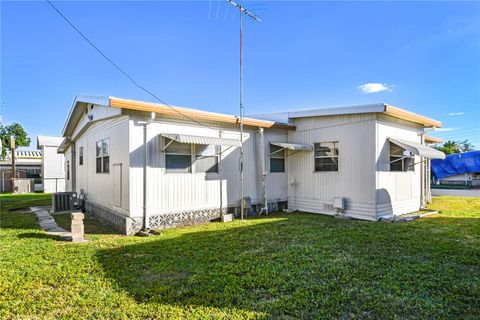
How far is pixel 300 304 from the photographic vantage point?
292cm

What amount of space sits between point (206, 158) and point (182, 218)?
1.81 meters

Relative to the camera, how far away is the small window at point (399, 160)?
8.49m

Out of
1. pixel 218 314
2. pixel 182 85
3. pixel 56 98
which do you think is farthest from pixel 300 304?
pixel 56 98

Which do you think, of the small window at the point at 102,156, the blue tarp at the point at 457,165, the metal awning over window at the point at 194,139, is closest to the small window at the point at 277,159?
the metal awning over window at the point at 194,139

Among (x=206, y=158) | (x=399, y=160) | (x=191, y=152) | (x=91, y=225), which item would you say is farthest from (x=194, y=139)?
(x=399, y=160)

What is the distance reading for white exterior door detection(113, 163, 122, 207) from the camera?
705 centimetres

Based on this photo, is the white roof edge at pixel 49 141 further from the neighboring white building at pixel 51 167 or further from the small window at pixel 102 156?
the small window at pixel 102 156

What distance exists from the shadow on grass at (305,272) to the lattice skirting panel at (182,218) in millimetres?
863

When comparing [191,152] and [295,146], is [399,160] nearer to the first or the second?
[295,146]

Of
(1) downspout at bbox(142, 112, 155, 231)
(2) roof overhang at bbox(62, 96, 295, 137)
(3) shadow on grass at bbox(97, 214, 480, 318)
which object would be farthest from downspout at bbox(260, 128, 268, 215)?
(1) downspout at bbox(142, 112, 155, 231)

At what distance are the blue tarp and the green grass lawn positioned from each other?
17.6m

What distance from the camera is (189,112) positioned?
729 cm

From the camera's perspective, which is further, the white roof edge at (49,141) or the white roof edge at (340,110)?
the white roof edge at (49,141)

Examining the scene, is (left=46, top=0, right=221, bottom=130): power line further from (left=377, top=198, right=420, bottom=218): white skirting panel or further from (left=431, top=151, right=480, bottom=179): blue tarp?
(left=431, top=151, right=480, bottom=179): blue tarp
